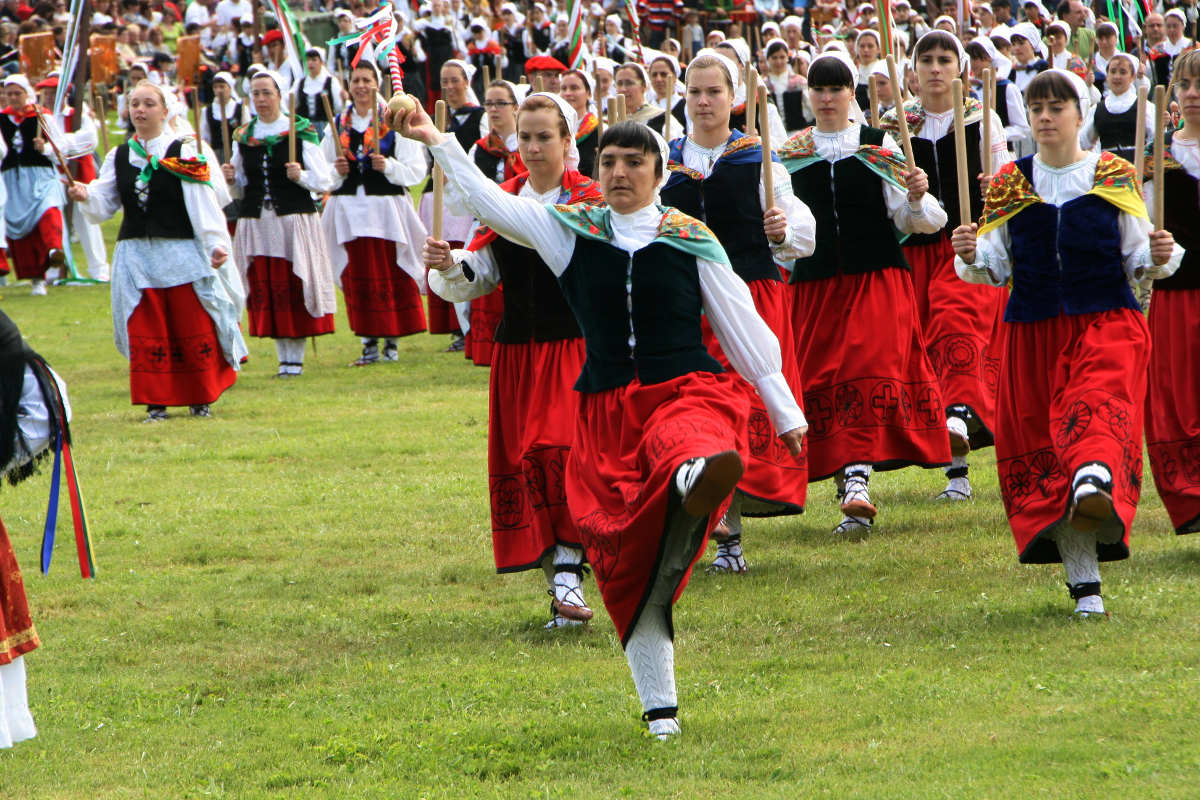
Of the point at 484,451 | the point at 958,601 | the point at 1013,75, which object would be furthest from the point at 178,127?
the point at 1013,75

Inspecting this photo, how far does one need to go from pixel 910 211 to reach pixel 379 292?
6949 mm

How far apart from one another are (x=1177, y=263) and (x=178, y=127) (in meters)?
6.70

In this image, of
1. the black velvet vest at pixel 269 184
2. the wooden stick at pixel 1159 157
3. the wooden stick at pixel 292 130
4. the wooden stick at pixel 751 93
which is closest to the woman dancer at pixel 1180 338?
the wooden stick at pixel 1159 157

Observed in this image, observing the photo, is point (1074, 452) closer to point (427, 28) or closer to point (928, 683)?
point (928, 683)

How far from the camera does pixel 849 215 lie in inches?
284

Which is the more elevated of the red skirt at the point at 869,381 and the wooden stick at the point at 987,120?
the wooden stick at the point at 987,120

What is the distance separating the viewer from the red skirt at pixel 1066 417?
5.31 meters

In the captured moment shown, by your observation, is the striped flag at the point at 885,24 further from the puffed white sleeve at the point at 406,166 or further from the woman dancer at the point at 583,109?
the puffed white sleeve at the point at 406,166

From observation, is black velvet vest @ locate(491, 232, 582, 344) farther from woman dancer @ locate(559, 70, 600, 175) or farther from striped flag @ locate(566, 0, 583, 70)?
striped flag @ locate(566, 0, 583, 70)

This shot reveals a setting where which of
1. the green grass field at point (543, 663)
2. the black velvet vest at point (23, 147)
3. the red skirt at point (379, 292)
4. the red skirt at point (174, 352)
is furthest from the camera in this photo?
the black velvet vest at point (23, 147)

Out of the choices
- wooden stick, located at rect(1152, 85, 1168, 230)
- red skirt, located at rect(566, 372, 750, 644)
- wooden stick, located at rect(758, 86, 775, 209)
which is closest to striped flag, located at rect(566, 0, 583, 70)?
wooden stick, located at rect(758, 86, 775, 209)

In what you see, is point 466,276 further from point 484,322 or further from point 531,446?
point 484,322

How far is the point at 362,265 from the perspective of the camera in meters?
13.2

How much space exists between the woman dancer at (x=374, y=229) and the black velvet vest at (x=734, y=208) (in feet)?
21.0
